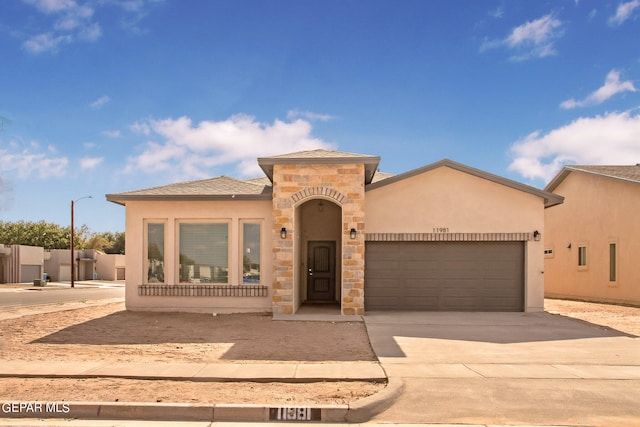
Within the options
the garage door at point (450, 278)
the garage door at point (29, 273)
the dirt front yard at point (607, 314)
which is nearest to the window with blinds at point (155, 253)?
the garage door at point (450, 278)

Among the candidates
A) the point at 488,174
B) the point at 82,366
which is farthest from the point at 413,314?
the point at 82,366

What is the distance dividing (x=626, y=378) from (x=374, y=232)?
8368mm

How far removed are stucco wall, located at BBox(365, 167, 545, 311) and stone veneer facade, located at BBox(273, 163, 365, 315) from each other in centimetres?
151

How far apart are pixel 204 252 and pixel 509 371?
30.9ft

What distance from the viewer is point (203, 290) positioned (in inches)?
579

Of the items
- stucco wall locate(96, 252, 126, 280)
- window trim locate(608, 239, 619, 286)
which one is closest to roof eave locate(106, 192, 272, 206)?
window trim locate(608, 239, 619, 286)

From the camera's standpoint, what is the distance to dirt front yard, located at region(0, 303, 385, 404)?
6.55 m

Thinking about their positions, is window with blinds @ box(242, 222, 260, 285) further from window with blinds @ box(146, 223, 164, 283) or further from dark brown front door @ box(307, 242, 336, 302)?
dark brown front door @ box(307, 242, 336, 302)

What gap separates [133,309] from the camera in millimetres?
15023

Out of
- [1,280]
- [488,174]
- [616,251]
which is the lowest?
[1,280]

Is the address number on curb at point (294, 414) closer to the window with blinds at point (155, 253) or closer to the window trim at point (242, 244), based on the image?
the window trim at point (242, 244)

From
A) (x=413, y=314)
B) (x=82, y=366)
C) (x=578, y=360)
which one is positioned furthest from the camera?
(x=413, y=314)

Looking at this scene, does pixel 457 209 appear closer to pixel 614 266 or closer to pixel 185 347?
pixel 185 347

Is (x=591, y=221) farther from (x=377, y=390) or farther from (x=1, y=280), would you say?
(x=1, y=280)
